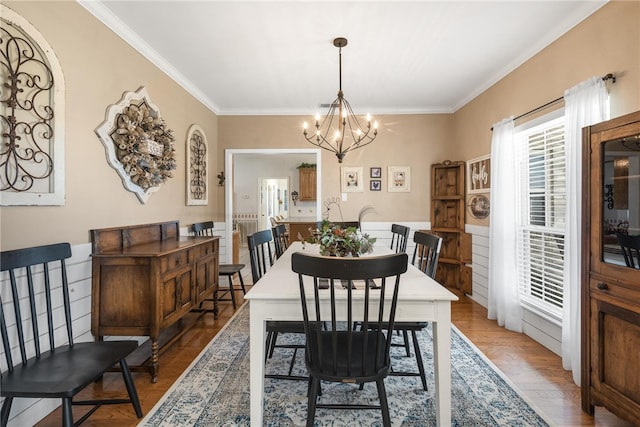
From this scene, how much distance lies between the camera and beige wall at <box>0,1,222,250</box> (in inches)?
71.8

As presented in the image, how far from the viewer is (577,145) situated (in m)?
2.21

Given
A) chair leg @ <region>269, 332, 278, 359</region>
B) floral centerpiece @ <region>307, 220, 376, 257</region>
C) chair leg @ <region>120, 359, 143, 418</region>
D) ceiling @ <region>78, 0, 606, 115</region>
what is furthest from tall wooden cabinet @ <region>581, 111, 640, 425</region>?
chair leg @ <region>120, 359, 143, 418</region>

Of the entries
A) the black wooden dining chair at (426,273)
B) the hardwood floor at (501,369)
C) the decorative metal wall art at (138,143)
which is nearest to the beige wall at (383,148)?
the decorative metal wall art at (138,143)

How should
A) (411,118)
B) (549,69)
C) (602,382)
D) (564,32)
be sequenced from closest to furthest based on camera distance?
(602,382), (564,32), (549,69), (411,118)

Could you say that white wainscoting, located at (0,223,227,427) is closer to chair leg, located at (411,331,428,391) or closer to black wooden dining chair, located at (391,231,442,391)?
black wooden dining chair, located at (391,231,442,391)

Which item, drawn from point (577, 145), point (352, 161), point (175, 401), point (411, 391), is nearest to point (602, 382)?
point (411, 391)

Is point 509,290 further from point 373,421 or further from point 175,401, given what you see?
point 175,401

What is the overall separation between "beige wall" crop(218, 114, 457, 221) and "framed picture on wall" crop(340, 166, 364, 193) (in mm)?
64

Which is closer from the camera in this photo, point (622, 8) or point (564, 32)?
point (622, 8)

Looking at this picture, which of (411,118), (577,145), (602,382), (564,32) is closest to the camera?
(602,382)

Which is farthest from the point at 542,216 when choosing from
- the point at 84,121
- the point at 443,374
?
the point at 84,121

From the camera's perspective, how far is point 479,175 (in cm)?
392

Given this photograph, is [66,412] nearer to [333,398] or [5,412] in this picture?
[5,412]

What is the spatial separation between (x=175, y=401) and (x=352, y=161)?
12.3 ft
